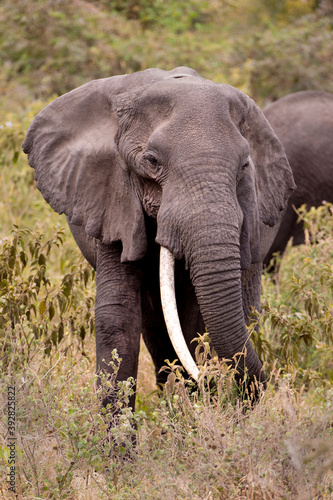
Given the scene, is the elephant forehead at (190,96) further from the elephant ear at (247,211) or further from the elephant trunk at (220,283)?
the elephant trunk at (220,283)

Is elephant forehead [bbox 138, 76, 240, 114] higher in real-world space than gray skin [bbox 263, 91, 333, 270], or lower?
higher

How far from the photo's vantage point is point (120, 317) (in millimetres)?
4113

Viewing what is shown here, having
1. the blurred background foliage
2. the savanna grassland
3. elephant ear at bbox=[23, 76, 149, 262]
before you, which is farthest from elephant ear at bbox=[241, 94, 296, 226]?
the blurred background foliage

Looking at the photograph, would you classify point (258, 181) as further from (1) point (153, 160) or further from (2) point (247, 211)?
(1) point (153, 160)

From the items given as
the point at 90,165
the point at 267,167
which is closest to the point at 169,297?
the point at 90,165

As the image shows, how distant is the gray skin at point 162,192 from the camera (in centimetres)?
367

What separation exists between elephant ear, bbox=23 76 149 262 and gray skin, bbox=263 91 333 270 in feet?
8.94

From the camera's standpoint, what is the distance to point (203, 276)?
3672mm

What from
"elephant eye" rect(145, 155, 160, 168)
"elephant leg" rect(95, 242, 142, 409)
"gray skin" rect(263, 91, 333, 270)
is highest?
"elephant eye" rect(145, 155, 160, 168)

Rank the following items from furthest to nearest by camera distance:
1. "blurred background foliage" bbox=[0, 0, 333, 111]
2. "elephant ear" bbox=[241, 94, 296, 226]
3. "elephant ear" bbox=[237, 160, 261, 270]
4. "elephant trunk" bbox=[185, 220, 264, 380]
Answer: "blurred background foliage" bbox=[0, 0, 333, 111] → "elephant ear" bbox=[241, 94, 296, 226] → "elephant ear" bbox=[237, 160, 261, 270] → "elephant trunk" bbox=[185, 220, 264, 380]

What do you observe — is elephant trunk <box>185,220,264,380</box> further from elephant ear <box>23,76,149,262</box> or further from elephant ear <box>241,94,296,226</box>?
elephant ear <box>241,94,296,226</box>

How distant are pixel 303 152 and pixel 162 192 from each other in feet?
11.1

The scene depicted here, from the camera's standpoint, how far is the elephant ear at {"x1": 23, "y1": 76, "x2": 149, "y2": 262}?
13.4ft

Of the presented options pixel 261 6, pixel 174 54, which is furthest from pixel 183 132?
pixel 261 6
